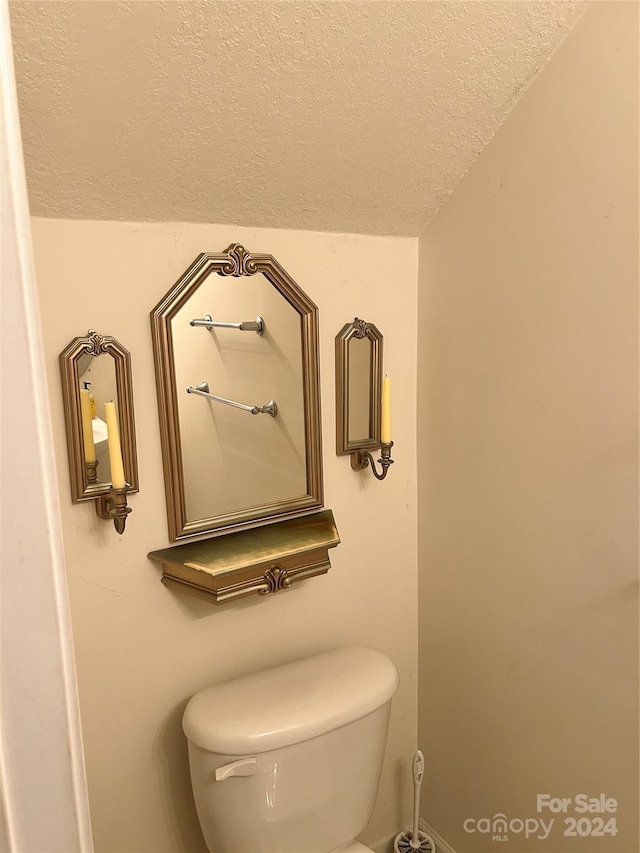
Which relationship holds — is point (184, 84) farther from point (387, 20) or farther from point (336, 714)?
point (336, 714)

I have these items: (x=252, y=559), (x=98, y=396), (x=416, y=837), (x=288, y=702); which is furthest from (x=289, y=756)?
(x=98, y=396)

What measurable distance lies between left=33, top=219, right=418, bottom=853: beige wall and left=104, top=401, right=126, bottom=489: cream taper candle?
0.08 meters

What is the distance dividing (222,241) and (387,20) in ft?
1.53

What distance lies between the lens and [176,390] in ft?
3.63

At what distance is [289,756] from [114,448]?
64 centimetres

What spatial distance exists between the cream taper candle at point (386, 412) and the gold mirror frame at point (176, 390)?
0.14 m

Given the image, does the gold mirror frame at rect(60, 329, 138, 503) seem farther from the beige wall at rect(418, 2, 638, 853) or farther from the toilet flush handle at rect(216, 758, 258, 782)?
the beige wall at rect(418, 2, 638, 853)

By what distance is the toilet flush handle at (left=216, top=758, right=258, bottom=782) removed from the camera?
3.31ft

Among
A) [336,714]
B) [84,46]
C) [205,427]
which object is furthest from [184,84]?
[336,714]

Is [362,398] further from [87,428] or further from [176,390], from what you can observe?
[87,428]

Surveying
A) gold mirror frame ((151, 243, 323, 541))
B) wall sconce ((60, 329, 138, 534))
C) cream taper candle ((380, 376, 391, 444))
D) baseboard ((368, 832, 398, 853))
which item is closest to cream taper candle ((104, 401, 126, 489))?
wall sconce ((60, 329, 138, 534))

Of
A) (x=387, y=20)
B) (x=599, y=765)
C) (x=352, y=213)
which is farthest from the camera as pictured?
(x=352, y=213)

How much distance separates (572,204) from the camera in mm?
1033

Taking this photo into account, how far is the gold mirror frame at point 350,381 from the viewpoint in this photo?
4.25 feet
